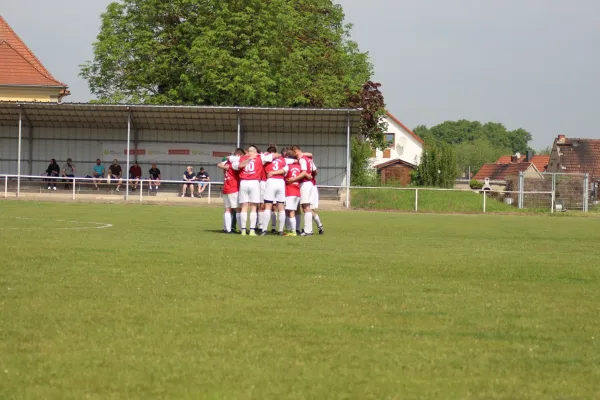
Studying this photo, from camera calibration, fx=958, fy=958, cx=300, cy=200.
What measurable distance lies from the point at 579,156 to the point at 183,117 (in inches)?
2066

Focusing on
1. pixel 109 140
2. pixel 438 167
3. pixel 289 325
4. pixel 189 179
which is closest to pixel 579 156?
pixel 438 167

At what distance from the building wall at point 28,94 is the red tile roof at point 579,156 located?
45.2 m

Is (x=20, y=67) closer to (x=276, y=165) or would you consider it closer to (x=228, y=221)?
(x=228, y=221)

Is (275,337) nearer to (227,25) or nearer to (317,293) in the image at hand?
(317,293)

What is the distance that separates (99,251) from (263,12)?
41.5m

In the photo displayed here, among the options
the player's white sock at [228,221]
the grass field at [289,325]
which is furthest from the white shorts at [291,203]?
the grass field at [289,325]

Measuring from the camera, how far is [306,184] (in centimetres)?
1925

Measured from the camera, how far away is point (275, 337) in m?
6.46

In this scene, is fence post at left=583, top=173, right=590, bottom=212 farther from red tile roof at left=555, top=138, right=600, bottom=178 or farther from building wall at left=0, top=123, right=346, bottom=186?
red tile roof at left=555, top=138, right=600, bottom=178

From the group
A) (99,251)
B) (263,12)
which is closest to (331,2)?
(263,12)

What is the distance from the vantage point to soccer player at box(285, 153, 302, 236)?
62.2ft

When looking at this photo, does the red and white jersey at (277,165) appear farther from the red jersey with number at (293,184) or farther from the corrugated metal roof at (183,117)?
the corrugated metal roof at (183,117)

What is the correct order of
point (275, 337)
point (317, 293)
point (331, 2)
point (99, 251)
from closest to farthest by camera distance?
1. point (275, 337)
2. point (317, 293)
3. point (99, 251)
4. point (331, 2)

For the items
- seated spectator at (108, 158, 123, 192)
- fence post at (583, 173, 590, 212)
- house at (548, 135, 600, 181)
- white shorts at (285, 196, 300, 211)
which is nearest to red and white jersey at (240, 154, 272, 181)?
white shorts at (285, 196, 300, 211)
